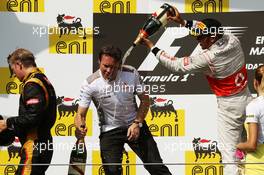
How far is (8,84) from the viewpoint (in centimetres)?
448

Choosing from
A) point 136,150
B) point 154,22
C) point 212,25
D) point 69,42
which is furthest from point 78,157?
point 212,25

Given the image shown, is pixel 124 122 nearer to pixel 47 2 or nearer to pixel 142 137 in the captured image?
pixel 142 137

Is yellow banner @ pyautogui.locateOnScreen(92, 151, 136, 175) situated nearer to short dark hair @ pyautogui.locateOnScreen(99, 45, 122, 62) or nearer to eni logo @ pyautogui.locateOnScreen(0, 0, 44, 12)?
short dark hair @ pyautogui.locateOnScreen(99, 45, 122, 62)

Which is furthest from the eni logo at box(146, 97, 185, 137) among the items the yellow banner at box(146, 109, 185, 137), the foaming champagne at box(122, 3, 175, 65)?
the foaming champagne at box(122, 3, 175, 65)

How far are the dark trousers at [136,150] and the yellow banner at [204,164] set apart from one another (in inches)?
11.0

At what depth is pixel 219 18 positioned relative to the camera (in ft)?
14.4

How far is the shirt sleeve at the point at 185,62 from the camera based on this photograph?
425 centimetres

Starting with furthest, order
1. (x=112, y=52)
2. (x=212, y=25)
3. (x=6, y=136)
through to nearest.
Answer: (x=212, y=25)
(x=112, y=52)
(x=6, y=136)

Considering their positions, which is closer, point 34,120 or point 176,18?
point 34,120

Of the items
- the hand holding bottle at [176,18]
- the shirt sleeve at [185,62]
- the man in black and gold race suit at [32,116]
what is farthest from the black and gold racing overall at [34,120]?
the hand holding bottle at [176,18]

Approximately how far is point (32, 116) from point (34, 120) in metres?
0.02

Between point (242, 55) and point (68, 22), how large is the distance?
3.49 ft

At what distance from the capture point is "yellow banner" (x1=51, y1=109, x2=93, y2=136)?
445 cm

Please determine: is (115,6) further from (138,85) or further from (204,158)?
(204,158)
